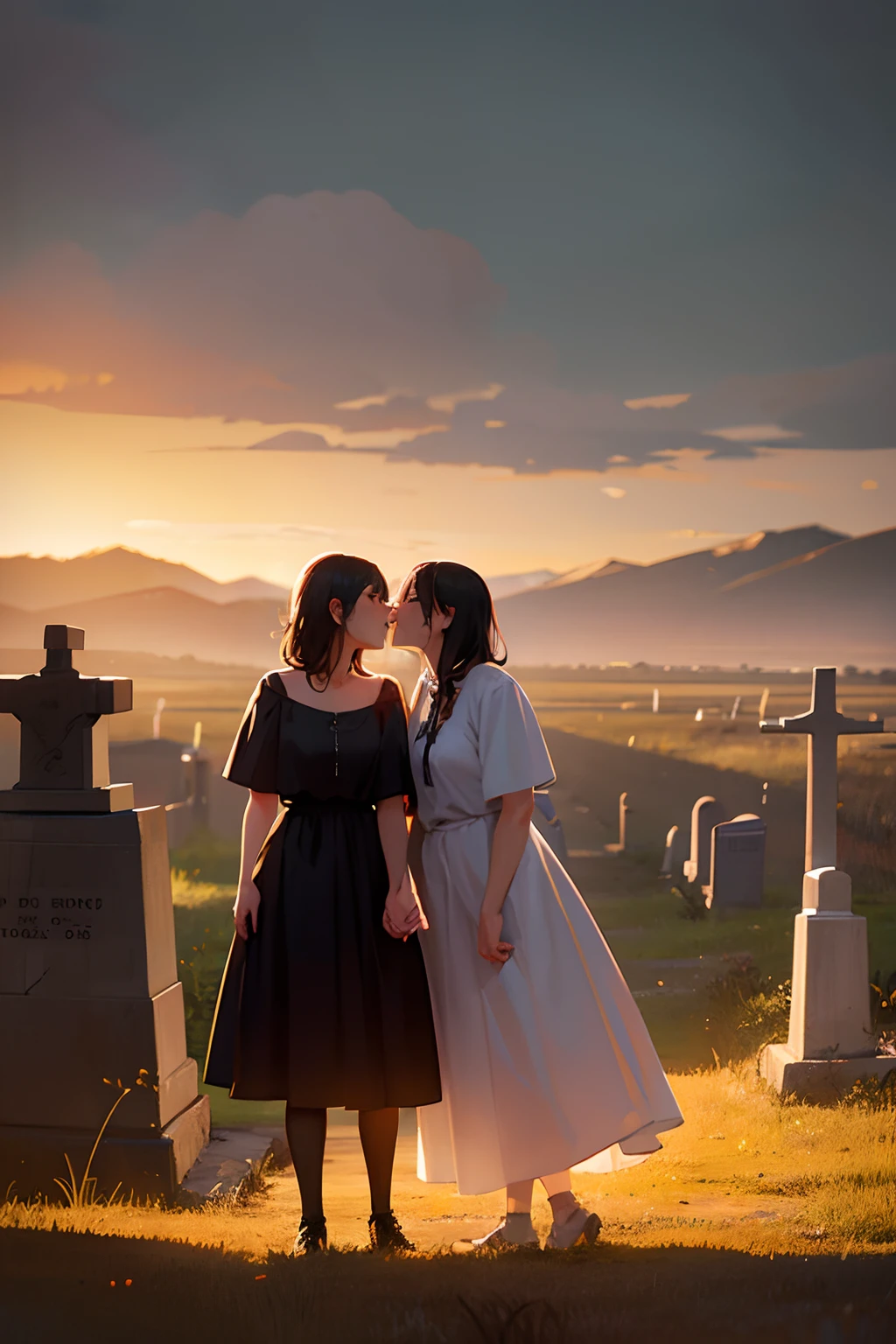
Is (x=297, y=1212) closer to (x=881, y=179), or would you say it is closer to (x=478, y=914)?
(x=478, y=914)

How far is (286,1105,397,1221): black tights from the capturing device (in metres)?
3.19

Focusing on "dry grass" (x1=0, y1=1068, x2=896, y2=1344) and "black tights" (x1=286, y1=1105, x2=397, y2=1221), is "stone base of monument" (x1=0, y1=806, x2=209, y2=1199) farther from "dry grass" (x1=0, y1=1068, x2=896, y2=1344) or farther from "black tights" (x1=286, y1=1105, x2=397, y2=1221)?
"black tights" (x1=286, y1=1105, x2=397, y2=1221)

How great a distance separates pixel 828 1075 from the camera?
5.33 metres

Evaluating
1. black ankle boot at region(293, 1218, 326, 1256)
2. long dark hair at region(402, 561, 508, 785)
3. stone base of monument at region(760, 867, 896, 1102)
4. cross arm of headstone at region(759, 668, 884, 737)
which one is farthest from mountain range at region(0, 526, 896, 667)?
black ankle boot at region(293, 1218, 326, 1256)

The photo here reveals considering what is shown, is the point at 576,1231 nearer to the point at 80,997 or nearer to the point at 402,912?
the point at 402,912

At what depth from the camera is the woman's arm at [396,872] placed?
10.5 ft

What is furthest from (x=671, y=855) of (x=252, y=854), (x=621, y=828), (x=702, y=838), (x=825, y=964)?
(x=252, y=854)

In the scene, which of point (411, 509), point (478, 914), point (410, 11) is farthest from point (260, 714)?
point (410, 11)

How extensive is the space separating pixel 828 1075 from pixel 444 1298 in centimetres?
316

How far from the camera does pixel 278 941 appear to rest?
325cm

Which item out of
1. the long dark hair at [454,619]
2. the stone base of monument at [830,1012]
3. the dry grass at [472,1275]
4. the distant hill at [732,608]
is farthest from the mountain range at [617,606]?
the long dark hair at [454,619]

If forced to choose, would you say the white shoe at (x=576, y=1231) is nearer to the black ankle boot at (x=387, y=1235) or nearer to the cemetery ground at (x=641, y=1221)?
the cemetery ground at (x=641, y=1221)

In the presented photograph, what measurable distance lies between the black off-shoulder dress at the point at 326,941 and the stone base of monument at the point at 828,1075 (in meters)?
2.84

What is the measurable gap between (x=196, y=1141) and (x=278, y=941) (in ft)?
6.24
